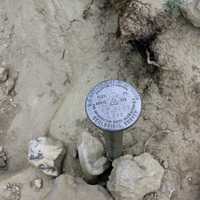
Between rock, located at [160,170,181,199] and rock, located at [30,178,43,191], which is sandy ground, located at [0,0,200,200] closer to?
rock, located at [160,170,181,199]

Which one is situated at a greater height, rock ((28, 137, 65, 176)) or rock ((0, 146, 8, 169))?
rock ((28, 137, 65, 176))

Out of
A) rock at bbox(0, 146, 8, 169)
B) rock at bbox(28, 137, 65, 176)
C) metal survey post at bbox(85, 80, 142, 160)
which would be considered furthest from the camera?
rock at bbox(0, 146, 8, 169)

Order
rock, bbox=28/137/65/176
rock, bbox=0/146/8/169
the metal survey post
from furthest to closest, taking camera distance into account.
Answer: rock, bbox=0/146/8/169, rock, bbox=28/137/65/176, the metal survey post

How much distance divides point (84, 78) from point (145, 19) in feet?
1.89

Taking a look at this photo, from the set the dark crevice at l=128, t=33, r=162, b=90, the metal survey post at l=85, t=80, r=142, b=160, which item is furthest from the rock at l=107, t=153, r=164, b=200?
the dark crevice at l=128, t=33, r=162, b=90

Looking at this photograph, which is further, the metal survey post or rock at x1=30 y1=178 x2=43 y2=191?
rock at x1=30 y1=178 x2=43 y2=191

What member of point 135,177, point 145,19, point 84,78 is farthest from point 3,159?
point 145,19

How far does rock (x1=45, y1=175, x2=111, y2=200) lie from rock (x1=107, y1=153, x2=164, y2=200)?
0.24 feet

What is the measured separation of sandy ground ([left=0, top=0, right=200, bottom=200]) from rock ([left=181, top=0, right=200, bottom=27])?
8cm

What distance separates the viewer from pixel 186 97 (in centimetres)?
252

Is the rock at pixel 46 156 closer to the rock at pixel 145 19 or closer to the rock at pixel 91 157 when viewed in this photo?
the rock at pixel 91 157

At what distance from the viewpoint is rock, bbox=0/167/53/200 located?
8.32 ft

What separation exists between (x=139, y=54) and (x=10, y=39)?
0.97m

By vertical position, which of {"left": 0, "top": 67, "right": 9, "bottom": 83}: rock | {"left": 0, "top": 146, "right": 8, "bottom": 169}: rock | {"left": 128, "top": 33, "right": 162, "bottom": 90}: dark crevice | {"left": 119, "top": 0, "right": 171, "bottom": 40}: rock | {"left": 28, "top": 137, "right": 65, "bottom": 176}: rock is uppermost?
{"left": 119, "top": 0, "right": 171, "bottom": 40}: rock
